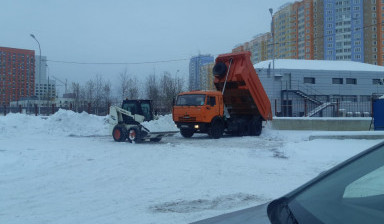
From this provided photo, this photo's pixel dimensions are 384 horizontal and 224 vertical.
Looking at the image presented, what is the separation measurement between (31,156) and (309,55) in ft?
282

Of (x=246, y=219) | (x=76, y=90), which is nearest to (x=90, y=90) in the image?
(x=76, y=90)

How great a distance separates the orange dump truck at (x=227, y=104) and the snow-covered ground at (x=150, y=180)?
4593 millimetres

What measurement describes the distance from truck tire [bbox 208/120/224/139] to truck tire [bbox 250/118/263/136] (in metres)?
2.72

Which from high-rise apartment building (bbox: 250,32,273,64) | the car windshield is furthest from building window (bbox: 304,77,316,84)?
the car windshield

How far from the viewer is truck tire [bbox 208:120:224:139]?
20.6 metres

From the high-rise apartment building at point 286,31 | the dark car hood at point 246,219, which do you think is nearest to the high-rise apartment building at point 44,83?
A: the dark car hood at point 246,219

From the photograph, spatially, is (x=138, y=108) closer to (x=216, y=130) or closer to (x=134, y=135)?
(x=134, y=135)

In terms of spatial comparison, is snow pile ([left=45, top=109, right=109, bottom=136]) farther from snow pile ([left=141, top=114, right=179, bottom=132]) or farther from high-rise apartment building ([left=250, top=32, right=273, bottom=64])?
high-rise apartment building ([left=250, top=32, right=273, bottom=64])

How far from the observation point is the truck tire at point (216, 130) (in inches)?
810

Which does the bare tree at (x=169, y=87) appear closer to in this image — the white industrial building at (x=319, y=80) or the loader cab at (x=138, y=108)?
the white industrial building at (x=319, y=80)

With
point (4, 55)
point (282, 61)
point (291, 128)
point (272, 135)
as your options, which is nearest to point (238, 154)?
point (272, 135)

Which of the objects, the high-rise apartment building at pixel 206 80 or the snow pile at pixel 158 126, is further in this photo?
the high-rise apartment building at pixel 206 80

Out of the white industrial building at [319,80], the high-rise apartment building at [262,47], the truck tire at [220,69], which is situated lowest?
the truck tire at [220,69]

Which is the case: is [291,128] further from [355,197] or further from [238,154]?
[355,197]
